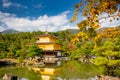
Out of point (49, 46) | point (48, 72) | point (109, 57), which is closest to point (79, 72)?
point (48, 72)

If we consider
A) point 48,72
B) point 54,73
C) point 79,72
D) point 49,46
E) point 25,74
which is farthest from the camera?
point 49,46

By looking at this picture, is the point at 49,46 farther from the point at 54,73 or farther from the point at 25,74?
the point at 25,74

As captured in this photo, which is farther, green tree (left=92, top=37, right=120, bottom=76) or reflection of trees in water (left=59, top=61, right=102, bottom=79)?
reflection of trees in water (left=59, top=61, right=102, bottom=79)

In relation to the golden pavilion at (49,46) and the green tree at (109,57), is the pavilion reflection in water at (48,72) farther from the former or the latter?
the golden pavilion at (49,46)

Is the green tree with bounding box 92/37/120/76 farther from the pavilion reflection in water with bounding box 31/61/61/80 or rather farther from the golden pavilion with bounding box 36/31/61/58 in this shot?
the golden pavilion with bounding box 36/31/61/58

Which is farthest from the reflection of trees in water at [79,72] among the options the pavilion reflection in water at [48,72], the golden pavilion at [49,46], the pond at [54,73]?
the golden pavilion at [49,46]

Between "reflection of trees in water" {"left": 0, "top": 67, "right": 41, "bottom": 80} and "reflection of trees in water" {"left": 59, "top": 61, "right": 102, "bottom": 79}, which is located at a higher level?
"reflection of trees in water" {"left": 0, "top": 67, "right": 41, "bottom": 80}

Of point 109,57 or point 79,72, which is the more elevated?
point 109,57

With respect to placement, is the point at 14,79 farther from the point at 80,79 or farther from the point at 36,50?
the point at 36,50

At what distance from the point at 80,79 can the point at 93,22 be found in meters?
11.3

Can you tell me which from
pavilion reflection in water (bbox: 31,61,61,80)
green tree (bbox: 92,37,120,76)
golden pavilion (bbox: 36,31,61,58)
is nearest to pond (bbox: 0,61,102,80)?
pavilion reflection in water (bbox: 31,61,61,80)

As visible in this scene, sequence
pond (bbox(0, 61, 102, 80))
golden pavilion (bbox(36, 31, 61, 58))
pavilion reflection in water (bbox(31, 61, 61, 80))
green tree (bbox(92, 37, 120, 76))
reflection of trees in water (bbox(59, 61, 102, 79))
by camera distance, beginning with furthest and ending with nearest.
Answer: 1. golden pavilion (bbox(36, 31, 61, 58))
2. reflection of trees in water (bbox(59, 61, 102, 79))
3. pavilion reflection in water (bbox(31, 61, 61, 80))
4. pond (bbox(0, 61, 102, 80))
5. green tree (bbox(92, 37, 120, 76))

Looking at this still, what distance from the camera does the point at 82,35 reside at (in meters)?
4.60

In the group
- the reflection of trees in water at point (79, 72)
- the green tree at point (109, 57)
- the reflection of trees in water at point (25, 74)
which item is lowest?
the reflection of trees in water at point (79, 72)
